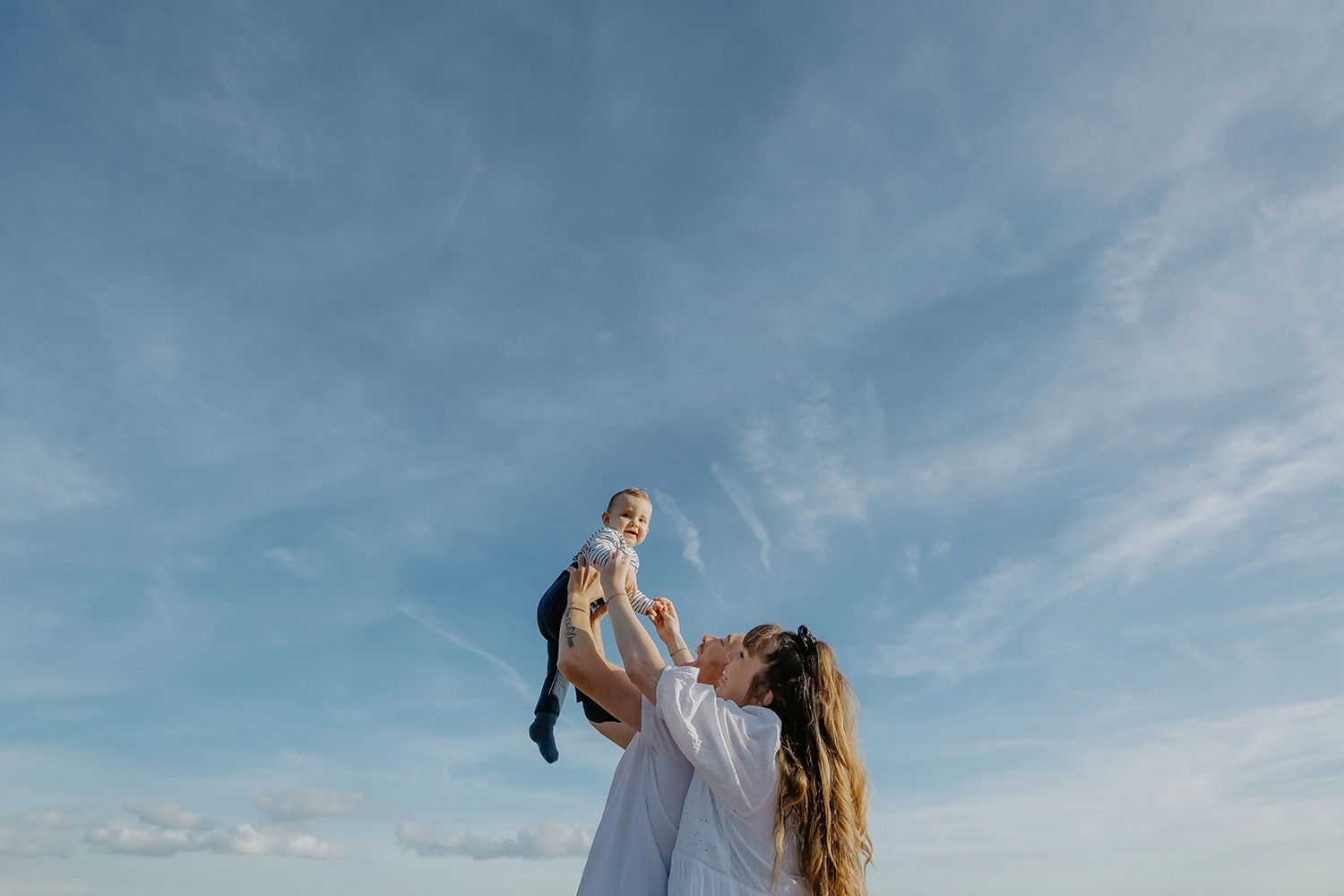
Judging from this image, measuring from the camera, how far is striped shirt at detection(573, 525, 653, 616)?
6.26m

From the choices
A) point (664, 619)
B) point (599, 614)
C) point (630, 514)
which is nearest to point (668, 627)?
point (664, 619)

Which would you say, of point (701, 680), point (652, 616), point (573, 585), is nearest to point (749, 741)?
point (701, 680)

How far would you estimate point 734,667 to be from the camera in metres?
5.21

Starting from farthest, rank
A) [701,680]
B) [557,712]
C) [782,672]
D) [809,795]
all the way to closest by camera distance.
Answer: [557,712] < [701,680] < [782,672] < [809,795]

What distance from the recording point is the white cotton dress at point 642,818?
452cm

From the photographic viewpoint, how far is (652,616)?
700cm

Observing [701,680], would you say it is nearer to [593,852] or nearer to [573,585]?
[573,585]

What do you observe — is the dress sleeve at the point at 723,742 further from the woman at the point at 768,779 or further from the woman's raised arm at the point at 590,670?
the woman's raised arm at the point at 590,670

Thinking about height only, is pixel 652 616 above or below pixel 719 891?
above

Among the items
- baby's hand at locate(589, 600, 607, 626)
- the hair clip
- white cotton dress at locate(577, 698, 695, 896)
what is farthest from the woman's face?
baby's hand at locate(589, 600, 607, 626)

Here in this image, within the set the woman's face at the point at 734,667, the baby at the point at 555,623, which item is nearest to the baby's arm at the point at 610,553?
the baby at the point at 555,623

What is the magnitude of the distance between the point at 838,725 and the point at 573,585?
77.0 inches

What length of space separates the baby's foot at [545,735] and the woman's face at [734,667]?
208cm

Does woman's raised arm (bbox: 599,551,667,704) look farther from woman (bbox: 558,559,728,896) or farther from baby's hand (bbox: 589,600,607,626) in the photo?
baby's hand (bbox: 589,600,607,626)
